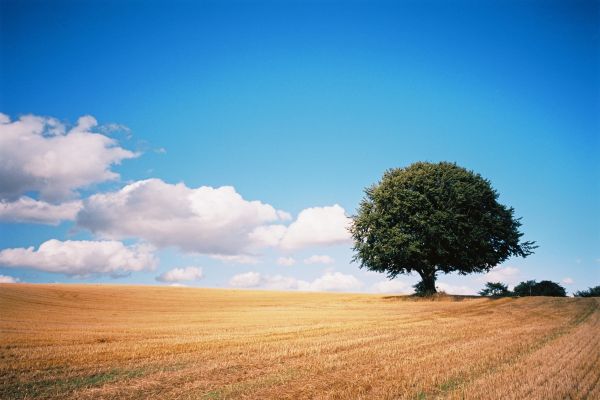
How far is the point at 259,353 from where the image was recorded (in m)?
10.5

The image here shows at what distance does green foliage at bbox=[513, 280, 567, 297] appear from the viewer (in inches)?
2067

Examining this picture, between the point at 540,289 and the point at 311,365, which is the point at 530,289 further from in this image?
the point at 311,365

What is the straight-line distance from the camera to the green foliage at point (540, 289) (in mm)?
52500

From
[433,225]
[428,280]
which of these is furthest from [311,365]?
[428,280]

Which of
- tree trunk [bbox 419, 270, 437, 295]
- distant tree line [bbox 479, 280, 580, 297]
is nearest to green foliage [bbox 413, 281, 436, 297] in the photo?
tree trunk [bbox 419, 270, 437, 295]

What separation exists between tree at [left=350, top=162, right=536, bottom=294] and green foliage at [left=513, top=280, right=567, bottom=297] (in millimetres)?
18209

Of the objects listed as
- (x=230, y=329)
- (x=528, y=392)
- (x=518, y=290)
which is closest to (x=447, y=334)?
(x=528, y=392)

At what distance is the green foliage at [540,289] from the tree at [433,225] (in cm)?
1821

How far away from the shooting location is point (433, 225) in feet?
117

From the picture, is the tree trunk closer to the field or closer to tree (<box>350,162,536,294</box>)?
tree (<box>350,162,536,294</box>)

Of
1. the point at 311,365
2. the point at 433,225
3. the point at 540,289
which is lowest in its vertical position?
the point at 311,365

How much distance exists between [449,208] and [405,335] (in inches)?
991

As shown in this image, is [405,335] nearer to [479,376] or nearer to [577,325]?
[479,376]

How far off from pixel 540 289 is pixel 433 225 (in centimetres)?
2943
